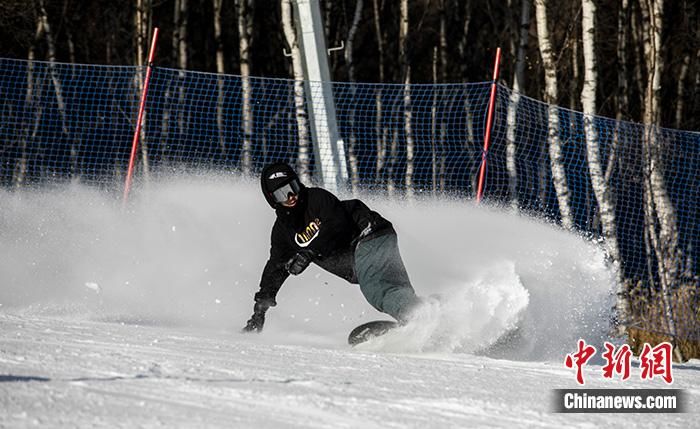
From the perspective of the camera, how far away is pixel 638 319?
9594 millimetres

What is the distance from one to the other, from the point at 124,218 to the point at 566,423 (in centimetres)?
589

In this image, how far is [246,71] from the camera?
16.7m

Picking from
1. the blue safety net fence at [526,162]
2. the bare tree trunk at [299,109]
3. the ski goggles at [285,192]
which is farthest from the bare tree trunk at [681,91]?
the ski goggles at [285,192]

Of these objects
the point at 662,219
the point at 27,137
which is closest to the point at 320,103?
the point at 662,219

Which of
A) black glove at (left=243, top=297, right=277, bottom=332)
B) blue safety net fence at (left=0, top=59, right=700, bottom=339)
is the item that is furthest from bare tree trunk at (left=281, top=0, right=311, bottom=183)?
black glove at (left=243, top=297, right=277, bottom=332)

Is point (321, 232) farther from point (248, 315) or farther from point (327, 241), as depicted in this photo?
point (248, 315)

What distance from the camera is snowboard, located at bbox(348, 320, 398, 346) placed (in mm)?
6156

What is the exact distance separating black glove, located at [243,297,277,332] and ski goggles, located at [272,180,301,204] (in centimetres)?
69

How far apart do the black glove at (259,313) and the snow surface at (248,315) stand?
155 mm

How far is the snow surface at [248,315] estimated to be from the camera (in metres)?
4.05

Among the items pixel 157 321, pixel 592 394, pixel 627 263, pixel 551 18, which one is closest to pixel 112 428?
pixel 592 394

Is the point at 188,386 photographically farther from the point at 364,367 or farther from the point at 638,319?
the point at 638,319

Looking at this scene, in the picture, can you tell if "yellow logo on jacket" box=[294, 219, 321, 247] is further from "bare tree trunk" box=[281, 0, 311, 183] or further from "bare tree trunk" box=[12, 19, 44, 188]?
"bare tree trunk" box=[281, 0, 311, 183]

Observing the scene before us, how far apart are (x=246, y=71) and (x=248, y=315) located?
9036 millimetres
